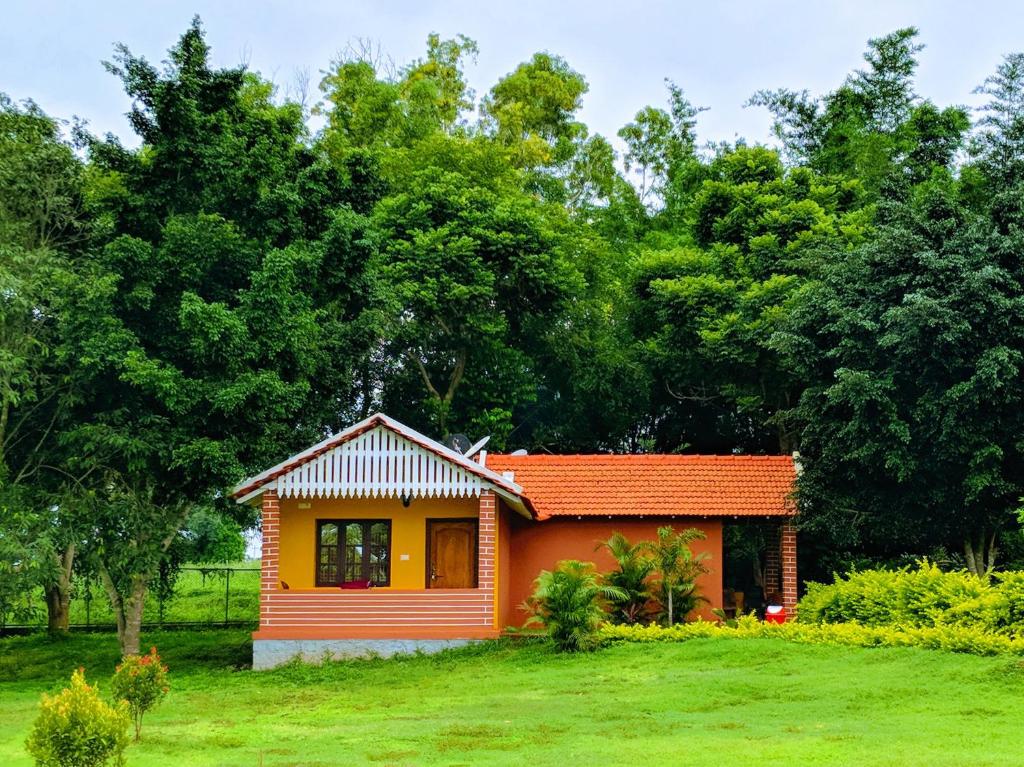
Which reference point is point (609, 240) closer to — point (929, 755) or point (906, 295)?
point (906, 295)

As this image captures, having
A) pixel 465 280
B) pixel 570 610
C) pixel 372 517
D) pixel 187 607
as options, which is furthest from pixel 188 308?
pixel 187 607

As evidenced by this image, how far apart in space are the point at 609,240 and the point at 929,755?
29.4 meters

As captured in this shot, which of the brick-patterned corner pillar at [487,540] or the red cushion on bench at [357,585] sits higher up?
the brick-patterned corner pillar at [487,540]

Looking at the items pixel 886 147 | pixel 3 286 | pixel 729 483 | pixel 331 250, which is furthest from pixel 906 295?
pixel 3 286

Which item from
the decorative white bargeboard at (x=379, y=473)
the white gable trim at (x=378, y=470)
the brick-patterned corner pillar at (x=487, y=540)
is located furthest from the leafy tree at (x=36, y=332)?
the brick-patterned corner pillar at (x=487, y=540)

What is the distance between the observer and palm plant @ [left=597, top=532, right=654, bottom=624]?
22359 mm

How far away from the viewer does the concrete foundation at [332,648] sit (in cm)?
2167

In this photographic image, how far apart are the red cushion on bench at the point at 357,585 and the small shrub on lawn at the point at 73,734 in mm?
12980

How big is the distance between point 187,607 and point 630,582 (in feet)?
55.2

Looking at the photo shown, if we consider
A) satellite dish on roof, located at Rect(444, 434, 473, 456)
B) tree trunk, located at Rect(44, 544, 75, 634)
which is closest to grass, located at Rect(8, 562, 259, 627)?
tree trunk, located at Rect(44, 544, 75, 634)

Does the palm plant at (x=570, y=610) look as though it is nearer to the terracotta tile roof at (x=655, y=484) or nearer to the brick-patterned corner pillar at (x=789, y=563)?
the terracotta tile roof at (x=655, y=484)

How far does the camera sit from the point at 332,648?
21703 mm

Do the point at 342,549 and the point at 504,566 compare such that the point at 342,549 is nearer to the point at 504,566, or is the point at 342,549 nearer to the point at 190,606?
the point at 504,566

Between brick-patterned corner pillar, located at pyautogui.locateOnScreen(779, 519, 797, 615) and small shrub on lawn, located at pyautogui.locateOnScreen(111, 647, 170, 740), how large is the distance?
1363cm
